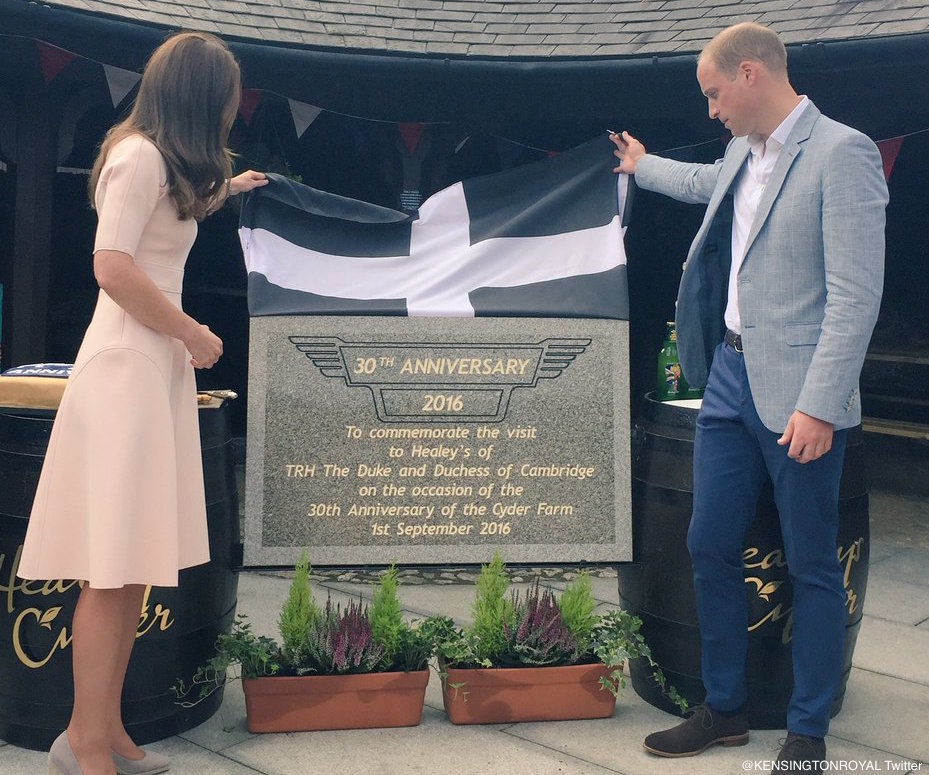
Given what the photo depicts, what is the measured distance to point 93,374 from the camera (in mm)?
2713

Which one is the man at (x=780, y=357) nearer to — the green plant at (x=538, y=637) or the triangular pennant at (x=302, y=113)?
the green plant at (x=538, y=637)

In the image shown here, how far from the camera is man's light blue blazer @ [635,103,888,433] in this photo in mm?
2816

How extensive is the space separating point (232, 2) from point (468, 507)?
14.9 ft

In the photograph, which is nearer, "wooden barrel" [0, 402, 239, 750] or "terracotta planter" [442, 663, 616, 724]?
"wooden barrel" [0, 402, 239, 750]

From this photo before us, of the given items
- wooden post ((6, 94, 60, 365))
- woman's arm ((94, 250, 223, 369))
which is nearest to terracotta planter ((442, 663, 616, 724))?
woman's arm ((94, 250, 223, 369))

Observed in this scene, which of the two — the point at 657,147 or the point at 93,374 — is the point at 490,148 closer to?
the point at 657,147

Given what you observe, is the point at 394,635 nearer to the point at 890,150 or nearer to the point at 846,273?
the point at 846,273

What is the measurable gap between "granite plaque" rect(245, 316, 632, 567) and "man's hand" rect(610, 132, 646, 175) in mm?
586

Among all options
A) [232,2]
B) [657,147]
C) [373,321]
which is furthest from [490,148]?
[373,321]

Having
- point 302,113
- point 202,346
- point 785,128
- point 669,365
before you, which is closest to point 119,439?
point 202,346

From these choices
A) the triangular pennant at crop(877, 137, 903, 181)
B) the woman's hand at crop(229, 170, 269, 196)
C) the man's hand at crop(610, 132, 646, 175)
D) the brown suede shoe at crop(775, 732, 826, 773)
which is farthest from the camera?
the triangular pennant at crop(877, 137, 903, 181)

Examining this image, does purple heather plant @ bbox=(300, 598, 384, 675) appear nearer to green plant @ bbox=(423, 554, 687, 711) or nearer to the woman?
green plant @ bbox=(423, 554, 687, 711)

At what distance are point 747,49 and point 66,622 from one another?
256 cm

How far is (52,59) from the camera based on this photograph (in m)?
6.14
